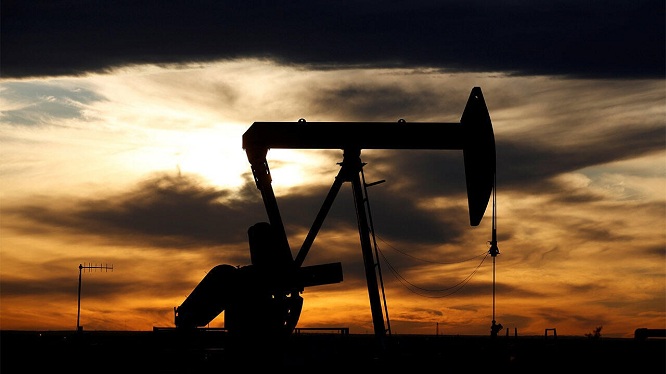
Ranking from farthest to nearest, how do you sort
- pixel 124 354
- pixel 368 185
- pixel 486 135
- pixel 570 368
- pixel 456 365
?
pixel 124 354
pixel 456 365
pixel 570 368
pixel 368 185
pixel 486 135

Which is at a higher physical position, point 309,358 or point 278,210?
point 278,210

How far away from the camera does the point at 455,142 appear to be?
19891 mm

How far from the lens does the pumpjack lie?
761 inches

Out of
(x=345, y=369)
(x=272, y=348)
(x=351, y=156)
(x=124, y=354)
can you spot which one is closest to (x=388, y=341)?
(x=272, y=348)

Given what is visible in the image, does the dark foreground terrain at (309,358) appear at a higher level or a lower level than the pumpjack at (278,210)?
lower

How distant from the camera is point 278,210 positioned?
20438mm

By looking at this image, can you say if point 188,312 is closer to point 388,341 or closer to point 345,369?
point 388,341

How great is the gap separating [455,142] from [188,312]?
714 cm

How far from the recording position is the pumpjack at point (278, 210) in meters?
19.3

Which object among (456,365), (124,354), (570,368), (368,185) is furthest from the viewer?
(124,354)

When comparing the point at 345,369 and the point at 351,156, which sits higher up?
the point at 351,156

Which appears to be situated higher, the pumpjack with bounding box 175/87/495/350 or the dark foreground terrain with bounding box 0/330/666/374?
the pumpjack with bounding box 175/87/495/350

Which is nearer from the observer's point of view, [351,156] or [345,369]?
[351,156]

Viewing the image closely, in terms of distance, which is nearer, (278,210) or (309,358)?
(278,210)
